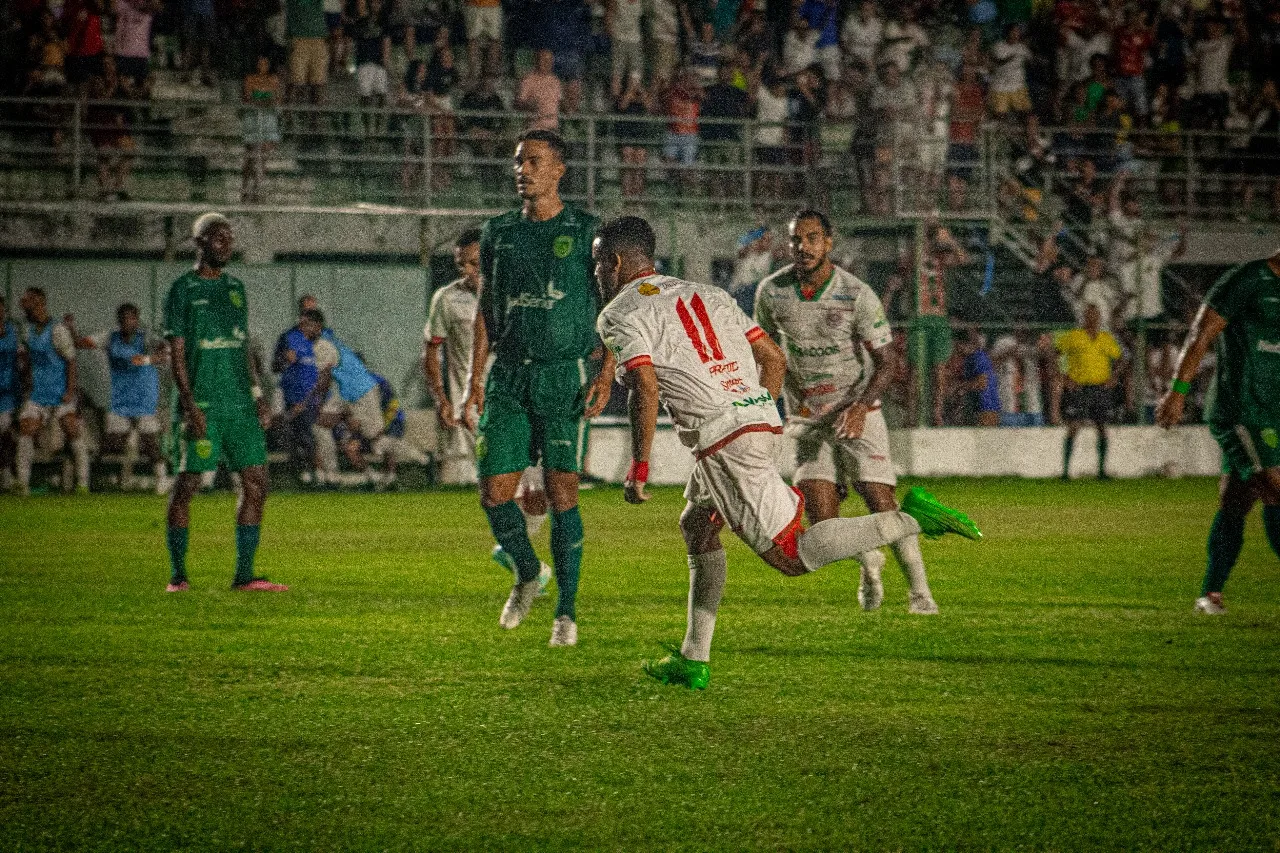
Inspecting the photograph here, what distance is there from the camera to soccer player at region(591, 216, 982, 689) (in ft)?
22.6

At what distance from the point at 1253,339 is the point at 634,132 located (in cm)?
1633

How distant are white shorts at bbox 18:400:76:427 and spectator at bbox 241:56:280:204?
13.1 feet

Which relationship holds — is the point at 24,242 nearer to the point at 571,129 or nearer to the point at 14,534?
the point at 571,129

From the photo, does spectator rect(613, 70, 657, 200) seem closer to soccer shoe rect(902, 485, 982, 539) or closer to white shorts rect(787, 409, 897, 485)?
white shorts rect(787, 409, 897, 485)

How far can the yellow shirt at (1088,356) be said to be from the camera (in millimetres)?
23125

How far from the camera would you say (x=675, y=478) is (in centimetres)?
2259

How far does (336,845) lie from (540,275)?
4.36 m

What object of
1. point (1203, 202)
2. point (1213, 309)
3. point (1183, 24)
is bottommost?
point (1213, 309)

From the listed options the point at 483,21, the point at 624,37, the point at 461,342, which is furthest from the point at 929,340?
the point at 461,342

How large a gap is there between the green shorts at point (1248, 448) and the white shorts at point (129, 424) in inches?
601

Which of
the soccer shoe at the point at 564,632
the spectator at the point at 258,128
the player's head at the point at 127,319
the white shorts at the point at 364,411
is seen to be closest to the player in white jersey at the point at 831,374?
the soccer shoe at the point at 564,632

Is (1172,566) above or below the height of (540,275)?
below

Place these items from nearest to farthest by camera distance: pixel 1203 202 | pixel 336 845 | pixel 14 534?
pixel 336 845 → pixel 14 534 → pixel 1203 202

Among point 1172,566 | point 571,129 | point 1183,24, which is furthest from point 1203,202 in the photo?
point 1172,566
